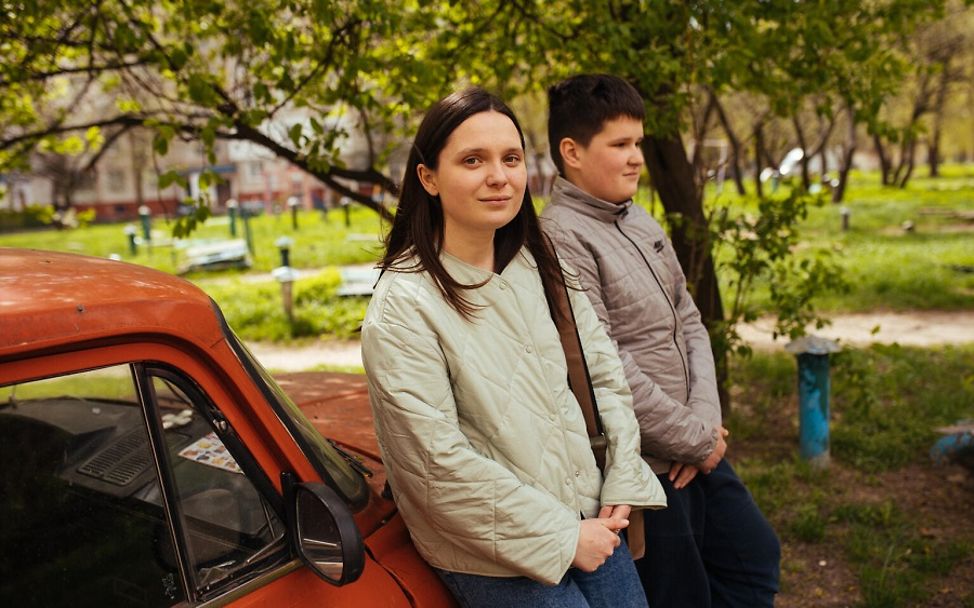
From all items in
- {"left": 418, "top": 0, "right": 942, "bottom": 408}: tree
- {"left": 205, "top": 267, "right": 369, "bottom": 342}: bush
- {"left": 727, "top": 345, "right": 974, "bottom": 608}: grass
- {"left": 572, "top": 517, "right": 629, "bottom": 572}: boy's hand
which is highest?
{"left": 418, "top": 0, "right": 942, "bottom": 408}: tree

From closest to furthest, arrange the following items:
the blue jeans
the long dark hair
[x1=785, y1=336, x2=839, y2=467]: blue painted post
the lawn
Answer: the blue jeans, the long dark hair, the lawn, [x1=785, y1=336, x2=839, y2=467]: blue painted post

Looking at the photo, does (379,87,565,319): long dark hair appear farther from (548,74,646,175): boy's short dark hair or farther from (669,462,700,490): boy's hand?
(669,462,700,490): boy's hand

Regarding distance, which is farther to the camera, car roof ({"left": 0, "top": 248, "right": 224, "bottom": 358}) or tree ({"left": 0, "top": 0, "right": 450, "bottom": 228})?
tree ({"left": 0, "top": 0, "right": 450, "bottom": 228})

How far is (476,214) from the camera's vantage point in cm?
199

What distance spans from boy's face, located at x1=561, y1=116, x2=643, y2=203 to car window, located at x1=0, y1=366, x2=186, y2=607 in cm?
156

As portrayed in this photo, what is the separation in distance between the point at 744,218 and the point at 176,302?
4100 millimetres

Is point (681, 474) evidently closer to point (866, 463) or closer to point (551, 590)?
point (551, 590)

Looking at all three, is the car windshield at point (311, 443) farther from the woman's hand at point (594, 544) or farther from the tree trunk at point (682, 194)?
the tree trunk at point (682, 194)

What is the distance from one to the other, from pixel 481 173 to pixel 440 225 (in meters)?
0.19

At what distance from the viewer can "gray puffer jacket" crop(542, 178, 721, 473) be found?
8.10 ft

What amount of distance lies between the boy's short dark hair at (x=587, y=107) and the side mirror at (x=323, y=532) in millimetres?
1466

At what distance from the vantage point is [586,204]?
261cm

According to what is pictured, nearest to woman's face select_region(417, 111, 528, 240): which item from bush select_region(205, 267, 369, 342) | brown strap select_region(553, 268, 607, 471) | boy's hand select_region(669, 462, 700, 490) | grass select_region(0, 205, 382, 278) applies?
brown strap select_region(553, 268, 607, 471)

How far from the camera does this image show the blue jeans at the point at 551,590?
1.82 metres
